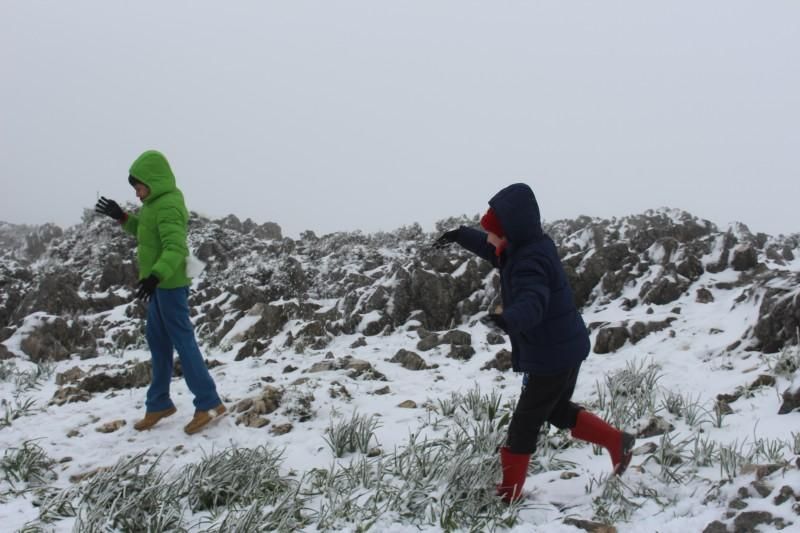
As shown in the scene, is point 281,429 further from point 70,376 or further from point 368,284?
point 368,284

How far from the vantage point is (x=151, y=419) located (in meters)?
4.26

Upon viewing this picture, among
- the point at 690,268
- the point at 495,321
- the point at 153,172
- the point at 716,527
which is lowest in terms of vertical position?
the point at 716,527

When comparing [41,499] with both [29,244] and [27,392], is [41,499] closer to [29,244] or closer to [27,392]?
[27,392]

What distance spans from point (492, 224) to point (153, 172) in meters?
2.74

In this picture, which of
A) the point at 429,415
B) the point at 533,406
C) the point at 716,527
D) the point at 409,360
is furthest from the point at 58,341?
the point at 716,527

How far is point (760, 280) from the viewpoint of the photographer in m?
6.39

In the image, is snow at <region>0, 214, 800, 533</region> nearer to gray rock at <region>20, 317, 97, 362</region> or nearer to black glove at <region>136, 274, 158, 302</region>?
gray rock at <region>20, 317, 97, 362</region>

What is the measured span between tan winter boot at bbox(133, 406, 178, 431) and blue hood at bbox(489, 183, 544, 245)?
10.6 ft

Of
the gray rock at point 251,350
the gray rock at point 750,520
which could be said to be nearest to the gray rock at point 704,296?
the gray rock at point 750,520

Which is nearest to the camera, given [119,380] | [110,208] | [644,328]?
[110,208]

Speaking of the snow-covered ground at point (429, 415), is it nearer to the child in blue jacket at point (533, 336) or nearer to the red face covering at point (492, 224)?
the child in blue jacket at point (533, 336)

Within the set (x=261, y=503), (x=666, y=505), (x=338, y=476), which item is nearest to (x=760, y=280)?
(x=666, y=505)

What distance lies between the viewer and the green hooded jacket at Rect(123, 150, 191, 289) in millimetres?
4012

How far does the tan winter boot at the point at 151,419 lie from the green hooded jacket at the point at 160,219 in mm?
1056
